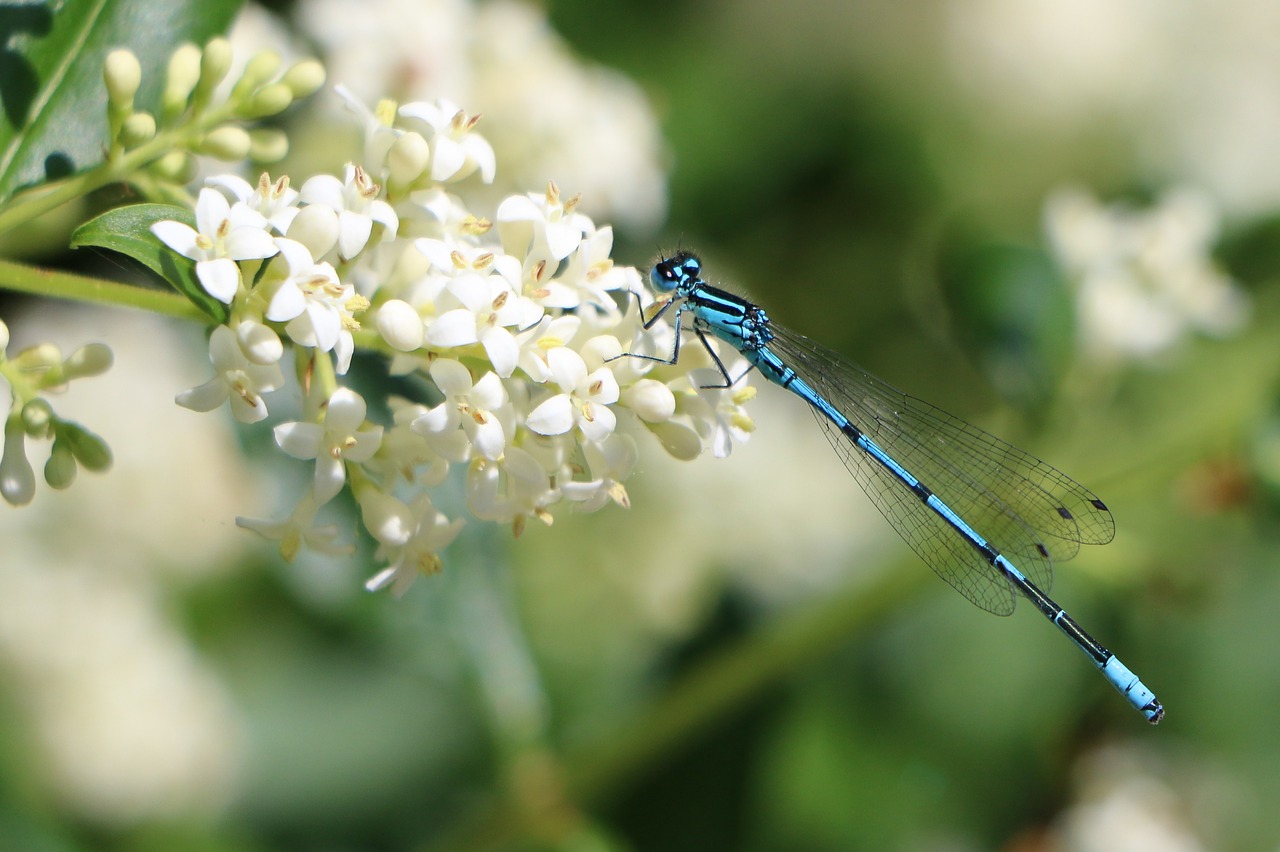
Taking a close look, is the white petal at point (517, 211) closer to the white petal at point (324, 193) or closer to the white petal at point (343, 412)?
the white petal at point (324, 193)

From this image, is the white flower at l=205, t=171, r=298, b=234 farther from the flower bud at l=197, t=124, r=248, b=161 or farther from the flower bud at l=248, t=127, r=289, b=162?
the flower bud at l=248, t=127, r=289, b=162

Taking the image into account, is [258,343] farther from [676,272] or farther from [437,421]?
[676,272]

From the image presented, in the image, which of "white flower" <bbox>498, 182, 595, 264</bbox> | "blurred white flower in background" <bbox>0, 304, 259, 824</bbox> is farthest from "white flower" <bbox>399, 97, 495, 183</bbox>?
"blurred white flower in background" <bbox>0, 304, 259, 824</bbox>

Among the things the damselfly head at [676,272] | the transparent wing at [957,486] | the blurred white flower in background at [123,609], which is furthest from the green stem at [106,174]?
the blurred white flower in background at [123,609]

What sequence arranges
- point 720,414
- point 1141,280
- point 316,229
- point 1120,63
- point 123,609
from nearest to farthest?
1. point 316,229
2. point 720,414
3. point 1141,280
4. point 123,609
5. point 1120,63

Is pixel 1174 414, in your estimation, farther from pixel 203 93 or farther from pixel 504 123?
pixel 203 93

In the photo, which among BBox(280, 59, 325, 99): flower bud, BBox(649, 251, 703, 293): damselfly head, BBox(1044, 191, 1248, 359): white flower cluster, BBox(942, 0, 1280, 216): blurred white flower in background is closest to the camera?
BBox(280, 59, 325, 99): flower bud

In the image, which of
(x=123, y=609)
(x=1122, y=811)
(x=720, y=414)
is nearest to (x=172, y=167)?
(x=720, y=414)
